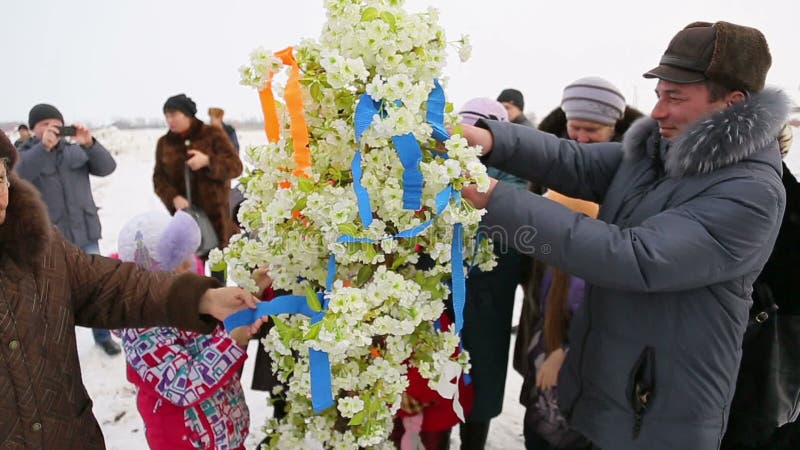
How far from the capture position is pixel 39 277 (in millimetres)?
1502

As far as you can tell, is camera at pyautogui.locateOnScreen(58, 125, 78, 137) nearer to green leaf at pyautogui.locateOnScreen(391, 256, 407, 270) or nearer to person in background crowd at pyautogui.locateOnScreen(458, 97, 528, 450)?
person in background crowd at pyautogui.locateOnScreen(458, 97, 528, 450)

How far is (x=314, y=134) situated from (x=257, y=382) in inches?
66.2

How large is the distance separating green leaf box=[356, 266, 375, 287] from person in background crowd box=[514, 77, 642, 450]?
4.20ft

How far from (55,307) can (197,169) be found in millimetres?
3653

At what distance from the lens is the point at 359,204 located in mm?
1152

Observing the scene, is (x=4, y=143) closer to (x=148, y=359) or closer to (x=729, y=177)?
(x=148, y=359)

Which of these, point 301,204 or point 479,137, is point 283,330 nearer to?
point 301,204

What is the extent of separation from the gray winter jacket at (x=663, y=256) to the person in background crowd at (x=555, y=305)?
1.47ft

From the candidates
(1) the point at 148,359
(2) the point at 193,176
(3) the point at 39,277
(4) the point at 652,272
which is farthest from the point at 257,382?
(2) the point at 193,176

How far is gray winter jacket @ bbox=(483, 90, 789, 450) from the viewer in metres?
1.46

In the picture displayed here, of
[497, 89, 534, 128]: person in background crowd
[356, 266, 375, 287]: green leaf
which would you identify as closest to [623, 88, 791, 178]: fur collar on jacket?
[356, 266, 375, 287]: green leaf

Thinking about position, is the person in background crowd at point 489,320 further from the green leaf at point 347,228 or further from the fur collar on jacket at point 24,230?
the fur collar on jacket at point 24,230

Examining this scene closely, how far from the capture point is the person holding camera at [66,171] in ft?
15.3

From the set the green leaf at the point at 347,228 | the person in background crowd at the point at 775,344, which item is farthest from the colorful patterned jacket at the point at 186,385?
the person in background crowd at the point at 775,344
